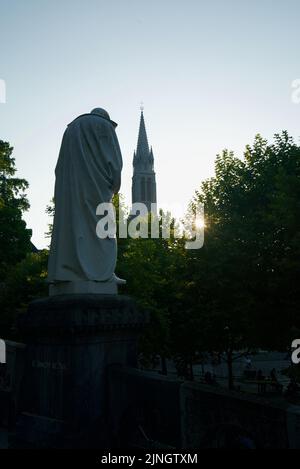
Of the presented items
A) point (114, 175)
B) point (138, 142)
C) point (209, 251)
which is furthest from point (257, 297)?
point (138, 142)

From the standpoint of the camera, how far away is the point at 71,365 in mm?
6266

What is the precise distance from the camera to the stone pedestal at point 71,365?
20.2 feet

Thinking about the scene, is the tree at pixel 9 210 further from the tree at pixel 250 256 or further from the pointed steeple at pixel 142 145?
the pointed steeple at pixel 142 145

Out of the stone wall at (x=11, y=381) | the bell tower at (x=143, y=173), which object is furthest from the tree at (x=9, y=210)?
the bell tower at (x=143, y=173)

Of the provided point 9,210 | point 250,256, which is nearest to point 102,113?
point 250,256

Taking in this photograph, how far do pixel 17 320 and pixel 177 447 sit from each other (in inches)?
140

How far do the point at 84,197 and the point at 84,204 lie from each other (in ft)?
0.41

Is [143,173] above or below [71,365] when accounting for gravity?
above

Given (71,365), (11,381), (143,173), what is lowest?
(11,381)

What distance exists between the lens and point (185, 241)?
73.5ft

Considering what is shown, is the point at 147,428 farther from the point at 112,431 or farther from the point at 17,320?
the point at 17,320

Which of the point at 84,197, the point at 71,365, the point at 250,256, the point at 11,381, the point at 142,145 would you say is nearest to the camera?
the point at 71,365

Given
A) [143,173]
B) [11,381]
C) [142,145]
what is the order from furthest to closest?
[142,145], [143,173], [11,381]

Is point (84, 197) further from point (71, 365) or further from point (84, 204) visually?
point (71, 365)
